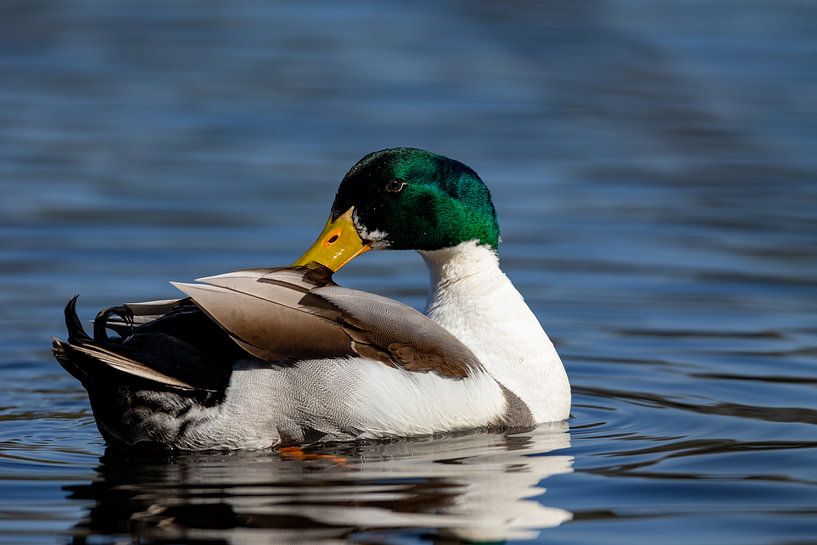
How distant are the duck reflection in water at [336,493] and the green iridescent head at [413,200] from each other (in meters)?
1.09

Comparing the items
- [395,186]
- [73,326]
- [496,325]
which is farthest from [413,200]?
[73,326]

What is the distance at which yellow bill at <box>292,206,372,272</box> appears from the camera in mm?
7945

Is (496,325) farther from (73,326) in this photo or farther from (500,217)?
(500,217)

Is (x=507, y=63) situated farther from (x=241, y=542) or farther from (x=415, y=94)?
(x=241, y=542)

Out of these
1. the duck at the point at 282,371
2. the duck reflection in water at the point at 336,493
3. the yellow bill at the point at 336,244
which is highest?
the yellow bill at the point at 336,244

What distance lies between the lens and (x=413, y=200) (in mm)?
7906

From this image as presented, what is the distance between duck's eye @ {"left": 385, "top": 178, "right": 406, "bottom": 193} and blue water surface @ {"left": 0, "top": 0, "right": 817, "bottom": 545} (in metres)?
1.26

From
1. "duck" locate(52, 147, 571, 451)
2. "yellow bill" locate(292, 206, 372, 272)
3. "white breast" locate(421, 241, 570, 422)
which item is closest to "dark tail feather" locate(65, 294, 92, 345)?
"duck" locate(52, 147, 571, 451)

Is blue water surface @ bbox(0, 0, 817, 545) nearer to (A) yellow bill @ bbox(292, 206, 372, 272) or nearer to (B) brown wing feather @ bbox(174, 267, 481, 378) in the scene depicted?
(B) brown wing feather @ bbox(174, 267, 481, 378)

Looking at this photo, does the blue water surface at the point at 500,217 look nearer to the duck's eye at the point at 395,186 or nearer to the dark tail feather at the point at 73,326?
the dark tail feather at the point at 73,326

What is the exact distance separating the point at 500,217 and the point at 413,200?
456 centimetres

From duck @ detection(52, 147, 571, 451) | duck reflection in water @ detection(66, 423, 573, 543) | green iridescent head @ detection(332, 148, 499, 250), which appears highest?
green iridescent head @ detection(332, 148, 499, 250)

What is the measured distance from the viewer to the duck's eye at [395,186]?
7.86m

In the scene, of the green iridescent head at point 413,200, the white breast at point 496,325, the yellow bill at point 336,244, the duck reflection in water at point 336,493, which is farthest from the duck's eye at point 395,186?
the duck reflection in water at point 336,493
